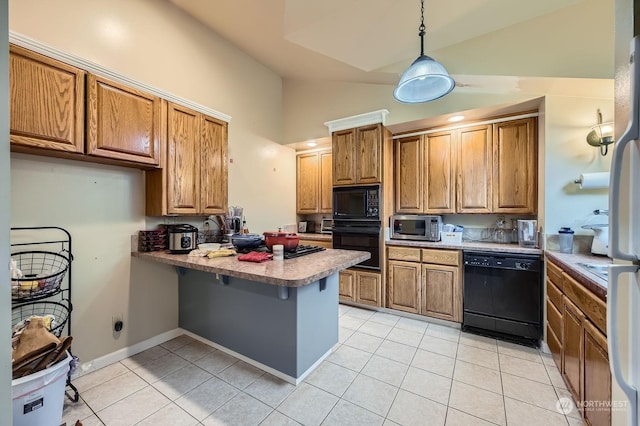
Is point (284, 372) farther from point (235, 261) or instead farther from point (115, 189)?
point (115, 189)

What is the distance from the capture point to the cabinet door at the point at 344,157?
3.55 meters

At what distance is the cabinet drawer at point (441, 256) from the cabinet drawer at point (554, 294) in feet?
2.59

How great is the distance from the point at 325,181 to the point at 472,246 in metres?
2.37

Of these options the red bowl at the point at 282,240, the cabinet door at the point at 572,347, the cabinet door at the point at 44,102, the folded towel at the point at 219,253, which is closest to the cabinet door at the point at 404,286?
the cabinet door at the point at 572,347

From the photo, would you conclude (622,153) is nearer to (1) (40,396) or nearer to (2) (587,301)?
(2) (587,301)

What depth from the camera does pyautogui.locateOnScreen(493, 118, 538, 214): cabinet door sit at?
9.12ft

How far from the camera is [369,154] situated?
3406mm

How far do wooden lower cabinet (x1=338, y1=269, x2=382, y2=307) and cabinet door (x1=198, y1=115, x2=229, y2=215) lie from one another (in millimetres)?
1928

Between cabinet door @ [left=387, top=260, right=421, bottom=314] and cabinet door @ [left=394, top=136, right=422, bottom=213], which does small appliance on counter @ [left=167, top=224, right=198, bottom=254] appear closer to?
cabinet door @ [left=387, top=260, right=421, bottom=314]

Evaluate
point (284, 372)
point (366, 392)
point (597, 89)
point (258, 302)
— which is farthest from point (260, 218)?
point (597, 89)

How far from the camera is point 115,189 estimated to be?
2.30 metres

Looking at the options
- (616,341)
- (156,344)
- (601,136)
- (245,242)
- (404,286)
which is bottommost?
(156,344)

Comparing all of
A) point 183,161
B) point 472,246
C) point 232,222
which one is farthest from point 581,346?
point 183,161

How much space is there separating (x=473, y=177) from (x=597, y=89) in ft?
4.03
